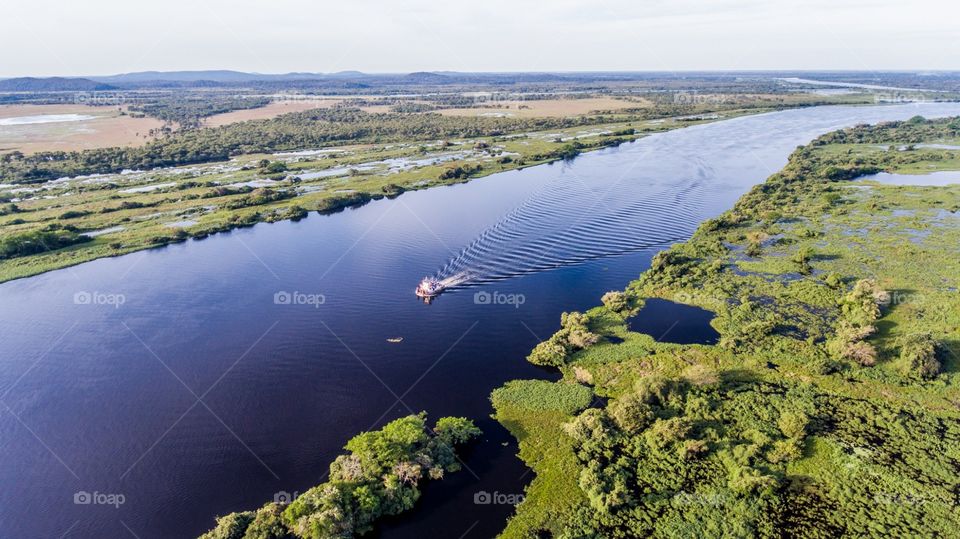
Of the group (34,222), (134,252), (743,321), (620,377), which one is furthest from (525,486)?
(34,222)

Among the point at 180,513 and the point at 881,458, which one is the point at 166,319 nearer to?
the point at 180,513

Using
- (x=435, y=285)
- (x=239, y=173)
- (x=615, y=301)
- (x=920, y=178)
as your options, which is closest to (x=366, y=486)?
(x=435, y=285)

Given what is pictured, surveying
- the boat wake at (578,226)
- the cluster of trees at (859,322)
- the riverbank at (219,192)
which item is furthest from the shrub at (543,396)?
the riverbank at (219,192)

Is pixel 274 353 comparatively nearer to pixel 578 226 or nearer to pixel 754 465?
pixel 754 465

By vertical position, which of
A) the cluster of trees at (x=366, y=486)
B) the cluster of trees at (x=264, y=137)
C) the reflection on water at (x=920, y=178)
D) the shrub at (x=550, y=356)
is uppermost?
the cluster of trees at (x=264, y=137)

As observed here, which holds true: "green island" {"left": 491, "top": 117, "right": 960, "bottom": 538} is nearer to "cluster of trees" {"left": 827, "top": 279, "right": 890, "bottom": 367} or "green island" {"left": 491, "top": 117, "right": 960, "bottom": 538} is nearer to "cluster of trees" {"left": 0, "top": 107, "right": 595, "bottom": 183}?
"cluster of trees" {"left": 827, "top": 279, "right": 890, "bottom": 367}

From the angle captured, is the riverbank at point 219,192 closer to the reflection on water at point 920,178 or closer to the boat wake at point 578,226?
the boat wake at point 578,226

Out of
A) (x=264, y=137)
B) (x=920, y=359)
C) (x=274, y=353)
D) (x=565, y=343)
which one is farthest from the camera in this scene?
(x=264, y=137)
